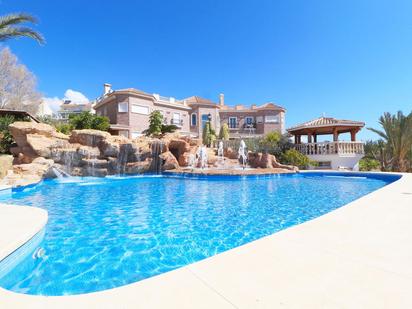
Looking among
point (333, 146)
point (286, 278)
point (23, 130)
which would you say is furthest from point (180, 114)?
point (286, 278)

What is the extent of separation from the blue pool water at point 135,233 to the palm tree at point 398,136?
14.9 m

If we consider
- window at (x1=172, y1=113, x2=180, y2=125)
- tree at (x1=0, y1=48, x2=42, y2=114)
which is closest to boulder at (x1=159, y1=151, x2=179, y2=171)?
window at (x1=172, y1=113, x2=180, y2=125)

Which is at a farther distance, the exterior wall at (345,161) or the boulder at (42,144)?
the exterior wall at (345,161)

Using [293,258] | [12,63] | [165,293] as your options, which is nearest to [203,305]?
[165,293]

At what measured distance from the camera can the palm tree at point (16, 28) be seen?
7.79 m

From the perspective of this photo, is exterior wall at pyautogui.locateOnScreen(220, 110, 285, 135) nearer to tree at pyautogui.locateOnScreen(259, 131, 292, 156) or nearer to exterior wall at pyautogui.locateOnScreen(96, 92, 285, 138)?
exterior wall at pyautogui.locateOnScreen(96, 92, 285, 138)

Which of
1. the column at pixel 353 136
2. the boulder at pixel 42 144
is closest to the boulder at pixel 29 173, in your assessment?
the boulder at pixel 42 144

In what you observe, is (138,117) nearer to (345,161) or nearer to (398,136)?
(345,161)

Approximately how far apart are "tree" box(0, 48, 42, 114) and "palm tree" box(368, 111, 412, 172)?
139 feet

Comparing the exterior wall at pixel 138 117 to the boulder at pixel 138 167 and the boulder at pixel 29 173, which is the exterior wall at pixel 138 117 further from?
the boulder at pixel 29 173

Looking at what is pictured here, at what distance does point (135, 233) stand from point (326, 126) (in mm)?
22562

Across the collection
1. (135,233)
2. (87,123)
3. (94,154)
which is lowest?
(135,233)

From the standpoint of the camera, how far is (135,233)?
196 inches

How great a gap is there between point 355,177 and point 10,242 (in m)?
19.8
